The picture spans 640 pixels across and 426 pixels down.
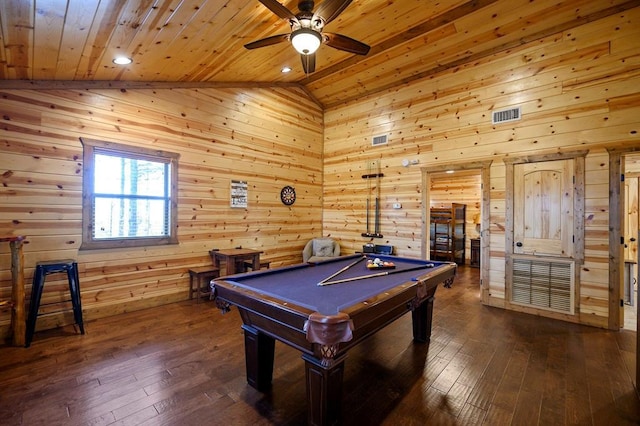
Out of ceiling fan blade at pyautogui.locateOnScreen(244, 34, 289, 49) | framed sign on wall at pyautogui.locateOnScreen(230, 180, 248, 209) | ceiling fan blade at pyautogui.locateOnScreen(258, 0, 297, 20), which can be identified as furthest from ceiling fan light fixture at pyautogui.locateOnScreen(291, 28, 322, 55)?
framed sign on wall at pyautogui.locateOnScreen(230, 180, 248, 209)

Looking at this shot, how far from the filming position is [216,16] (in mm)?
2818

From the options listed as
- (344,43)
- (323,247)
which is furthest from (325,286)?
(323,247)

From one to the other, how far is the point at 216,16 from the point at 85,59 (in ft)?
4.76

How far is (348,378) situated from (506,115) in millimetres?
4312

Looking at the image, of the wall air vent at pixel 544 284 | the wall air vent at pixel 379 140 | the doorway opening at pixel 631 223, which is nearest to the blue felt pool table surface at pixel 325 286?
the wall air vent at pixel 544 284

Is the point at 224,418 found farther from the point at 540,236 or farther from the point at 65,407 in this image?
the point at 540,236

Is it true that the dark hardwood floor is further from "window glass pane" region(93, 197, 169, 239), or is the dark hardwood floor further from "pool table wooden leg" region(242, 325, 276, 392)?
"window glass pane" region(93, 197, 169, 239)

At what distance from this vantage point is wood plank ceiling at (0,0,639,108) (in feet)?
7.66

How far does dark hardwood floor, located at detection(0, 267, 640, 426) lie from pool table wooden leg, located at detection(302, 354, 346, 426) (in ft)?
0.91

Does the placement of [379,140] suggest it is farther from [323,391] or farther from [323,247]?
[323,391]

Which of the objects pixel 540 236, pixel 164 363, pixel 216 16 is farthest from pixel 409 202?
pixel 164 363

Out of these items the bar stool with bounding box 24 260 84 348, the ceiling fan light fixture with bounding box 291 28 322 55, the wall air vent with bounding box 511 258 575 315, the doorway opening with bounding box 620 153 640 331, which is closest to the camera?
the ceiling fan light fixture with bounding box 291 28 322 55

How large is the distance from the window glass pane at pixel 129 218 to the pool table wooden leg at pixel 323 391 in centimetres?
347

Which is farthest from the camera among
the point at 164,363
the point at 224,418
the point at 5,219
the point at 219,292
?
the point at 5,219
